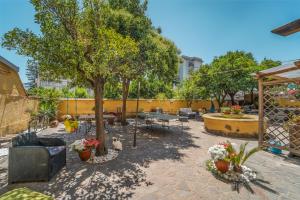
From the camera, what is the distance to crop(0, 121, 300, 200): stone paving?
3.49m

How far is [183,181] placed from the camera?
13.3 ft

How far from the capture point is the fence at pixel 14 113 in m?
7.22

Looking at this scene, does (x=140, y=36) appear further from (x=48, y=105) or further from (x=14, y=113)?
(x=48, y=105)

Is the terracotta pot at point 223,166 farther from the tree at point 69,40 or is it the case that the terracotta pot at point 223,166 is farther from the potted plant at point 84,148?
the tree at point 69,40

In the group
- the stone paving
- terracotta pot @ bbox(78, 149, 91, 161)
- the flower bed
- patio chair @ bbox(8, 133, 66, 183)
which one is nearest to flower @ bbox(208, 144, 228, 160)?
the flower bed

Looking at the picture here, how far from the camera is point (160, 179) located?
415cm

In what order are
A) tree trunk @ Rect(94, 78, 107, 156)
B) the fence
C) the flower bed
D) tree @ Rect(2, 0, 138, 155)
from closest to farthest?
1. the flower bed
2. tree @ Rect(2, 0, 138, 155)
3. tree trunk @ Rect(94, 78, 107, 156)
4. the fence

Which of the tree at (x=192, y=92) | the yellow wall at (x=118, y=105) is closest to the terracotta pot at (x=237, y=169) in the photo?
the yellow wall at (x=118, y=105)

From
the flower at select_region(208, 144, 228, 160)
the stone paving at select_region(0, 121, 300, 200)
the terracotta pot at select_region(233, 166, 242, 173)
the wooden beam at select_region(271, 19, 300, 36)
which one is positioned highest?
the wooden beam at select_region(271, 19, 300, 36)

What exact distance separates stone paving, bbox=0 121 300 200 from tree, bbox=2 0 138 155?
284 centimetres

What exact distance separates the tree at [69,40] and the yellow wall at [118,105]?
936 centimetres

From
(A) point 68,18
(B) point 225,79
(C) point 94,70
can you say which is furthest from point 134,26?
(B) point 225,79

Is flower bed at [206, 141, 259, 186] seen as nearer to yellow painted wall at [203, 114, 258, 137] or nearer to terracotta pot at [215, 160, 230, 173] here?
terracotta pot at [215, 160, 230, 173]

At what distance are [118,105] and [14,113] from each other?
8.16 meters
